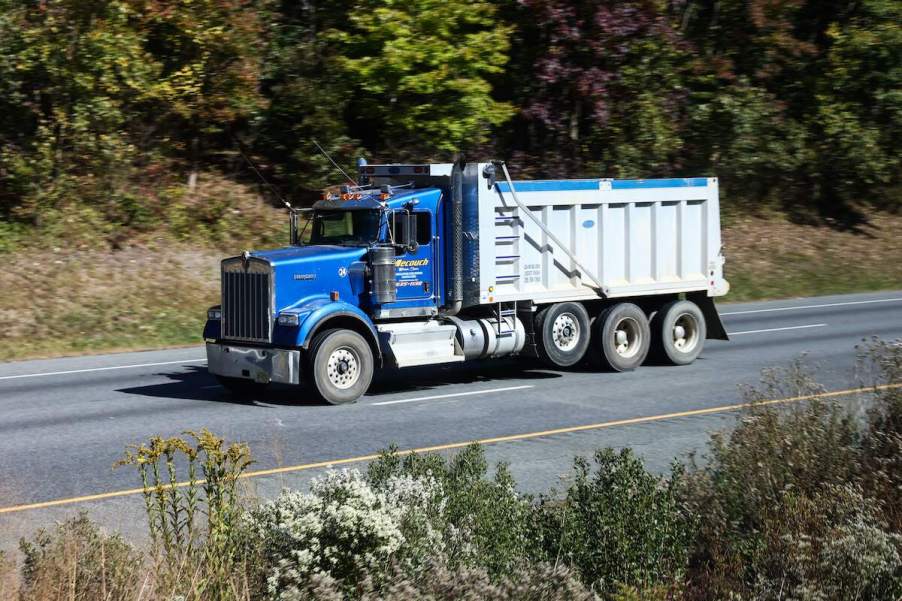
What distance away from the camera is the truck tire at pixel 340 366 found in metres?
13.6

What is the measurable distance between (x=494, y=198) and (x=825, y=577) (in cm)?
931

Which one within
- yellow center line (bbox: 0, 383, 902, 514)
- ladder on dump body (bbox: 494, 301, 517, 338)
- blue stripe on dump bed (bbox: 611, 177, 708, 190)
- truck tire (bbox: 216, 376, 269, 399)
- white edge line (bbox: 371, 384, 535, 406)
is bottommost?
yellow center line (bbox: 0, 383, 902, 514)

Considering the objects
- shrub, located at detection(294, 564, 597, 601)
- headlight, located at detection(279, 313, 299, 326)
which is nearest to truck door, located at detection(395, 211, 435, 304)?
headlight, located at detection(279, 313, 299, 326)

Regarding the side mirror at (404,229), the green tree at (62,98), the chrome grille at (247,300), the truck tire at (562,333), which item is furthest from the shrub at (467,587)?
the green tree at (62,98)

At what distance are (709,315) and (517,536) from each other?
456 inches

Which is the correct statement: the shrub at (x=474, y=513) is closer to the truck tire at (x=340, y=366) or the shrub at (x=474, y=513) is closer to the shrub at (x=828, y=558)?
the shrub at (x=828, y=558)

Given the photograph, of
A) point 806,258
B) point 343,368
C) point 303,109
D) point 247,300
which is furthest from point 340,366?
point 806,258

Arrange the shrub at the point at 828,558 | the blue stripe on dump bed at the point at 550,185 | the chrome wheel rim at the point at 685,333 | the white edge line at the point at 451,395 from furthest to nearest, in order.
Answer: the chrome wheel rim at the point at 685,333 < the blue stripe on dump bed at the point at 550,185 < the white edge line at the point at 451,395 < the shrub at the point at 828,558

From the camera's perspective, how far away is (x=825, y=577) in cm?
644

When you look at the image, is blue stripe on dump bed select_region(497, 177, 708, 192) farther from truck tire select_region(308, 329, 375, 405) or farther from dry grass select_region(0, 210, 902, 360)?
dry grass select_region(0, 210, 902, 360)

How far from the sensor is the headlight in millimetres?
13430

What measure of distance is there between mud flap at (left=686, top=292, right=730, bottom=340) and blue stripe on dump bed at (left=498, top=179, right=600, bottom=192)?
9.57 ft

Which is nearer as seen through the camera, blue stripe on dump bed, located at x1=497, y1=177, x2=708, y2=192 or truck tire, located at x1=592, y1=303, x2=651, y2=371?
blue stripe on dump bed, located at x1=497, y1=177, x2=708, y2=192

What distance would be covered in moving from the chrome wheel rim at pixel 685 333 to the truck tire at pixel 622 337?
55cm
